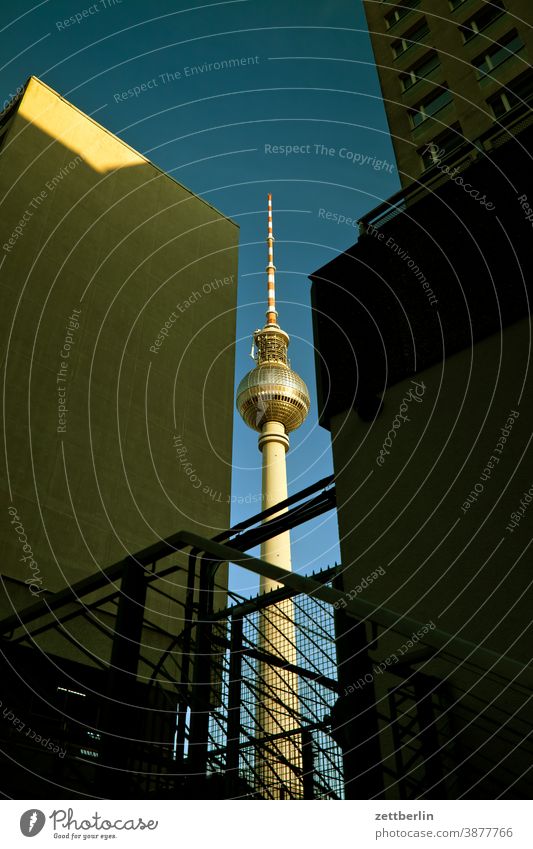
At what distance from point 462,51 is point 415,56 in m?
1.66

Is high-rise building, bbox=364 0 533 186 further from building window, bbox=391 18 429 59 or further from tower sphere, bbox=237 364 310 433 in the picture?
tower sphere, bbox=237 364 310 433

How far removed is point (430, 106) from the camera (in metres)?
16.6

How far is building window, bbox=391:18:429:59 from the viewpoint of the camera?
18391 millimetres

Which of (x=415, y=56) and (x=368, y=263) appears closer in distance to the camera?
(x=368, y=263)

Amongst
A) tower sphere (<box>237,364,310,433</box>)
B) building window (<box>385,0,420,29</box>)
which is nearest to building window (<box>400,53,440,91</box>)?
building window (<box>385,0,420,29</box>)

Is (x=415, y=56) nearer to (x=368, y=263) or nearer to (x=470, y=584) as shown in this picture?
(x=368, y=263)

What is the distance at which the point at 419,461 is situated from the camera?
765cm

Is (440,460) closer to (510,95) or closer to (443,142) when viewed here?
(443,142)

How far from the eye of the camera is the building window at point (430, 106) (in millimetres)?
16172

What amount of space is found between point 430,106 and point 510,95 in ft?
7.56

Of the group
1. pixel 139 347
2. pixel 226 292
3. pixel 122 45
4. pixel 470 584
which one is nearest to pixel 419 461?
pixel 470 584
